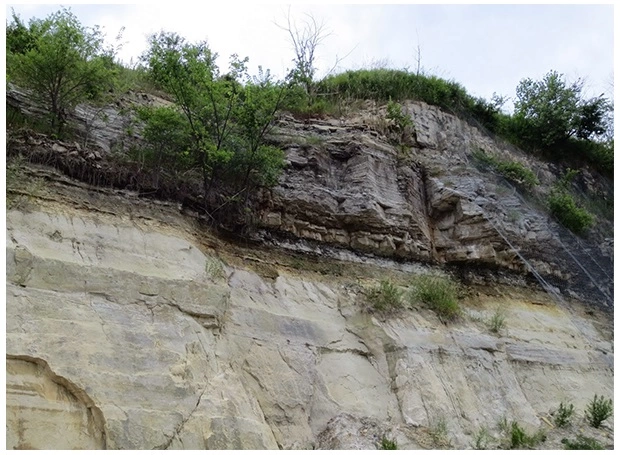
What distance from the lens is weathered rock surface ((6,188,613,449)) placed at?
7.54m

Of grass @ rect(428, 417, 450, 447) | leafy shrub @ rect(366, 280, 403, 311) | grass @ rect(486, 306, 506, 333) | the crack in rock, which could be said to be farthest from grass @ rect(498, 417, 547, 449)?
the crack in rock

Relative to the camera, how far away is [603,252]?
14.3 meters

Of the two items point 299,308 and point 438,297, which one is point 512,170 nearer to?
point 438,297

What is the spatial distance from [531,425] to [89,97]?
945 centimetres

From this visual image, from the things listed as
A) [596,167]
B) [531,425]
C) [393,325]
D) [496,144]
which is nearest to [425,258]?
[393,325]

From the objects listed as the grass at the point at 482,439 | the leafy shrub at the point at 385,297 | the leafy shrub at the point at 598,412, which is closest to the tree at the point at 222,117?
the leafy shrub at the point at 385,297

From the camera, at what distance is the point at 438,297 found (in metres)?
11.8

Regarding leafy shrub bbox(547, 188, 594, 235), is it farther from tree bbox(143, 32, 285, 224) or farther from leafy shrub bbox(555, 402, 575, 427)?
tree bbox(143, 32, 285, 224)

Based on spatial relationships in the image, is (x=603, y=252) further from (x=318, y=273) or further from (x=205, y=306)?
(x=205, y=306)

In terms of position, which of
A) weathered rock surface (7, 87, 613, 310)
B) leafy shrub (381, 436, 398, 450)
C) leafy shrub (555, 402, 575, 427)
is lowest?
leafy shrub (381, 436, 398, 450)

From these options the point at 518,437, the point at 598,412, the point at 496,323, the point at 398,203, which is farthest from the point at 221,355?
the point at 598,412

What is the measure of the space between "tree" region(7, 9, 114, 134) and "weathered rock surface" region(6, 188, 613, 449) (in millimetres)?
2293

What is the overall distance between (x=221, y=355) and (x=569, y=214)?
30.5 feet

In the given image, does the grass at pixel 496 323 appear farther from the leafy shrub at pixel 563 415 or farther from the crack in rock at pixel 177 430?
the crack in rock at pixel 177 430
